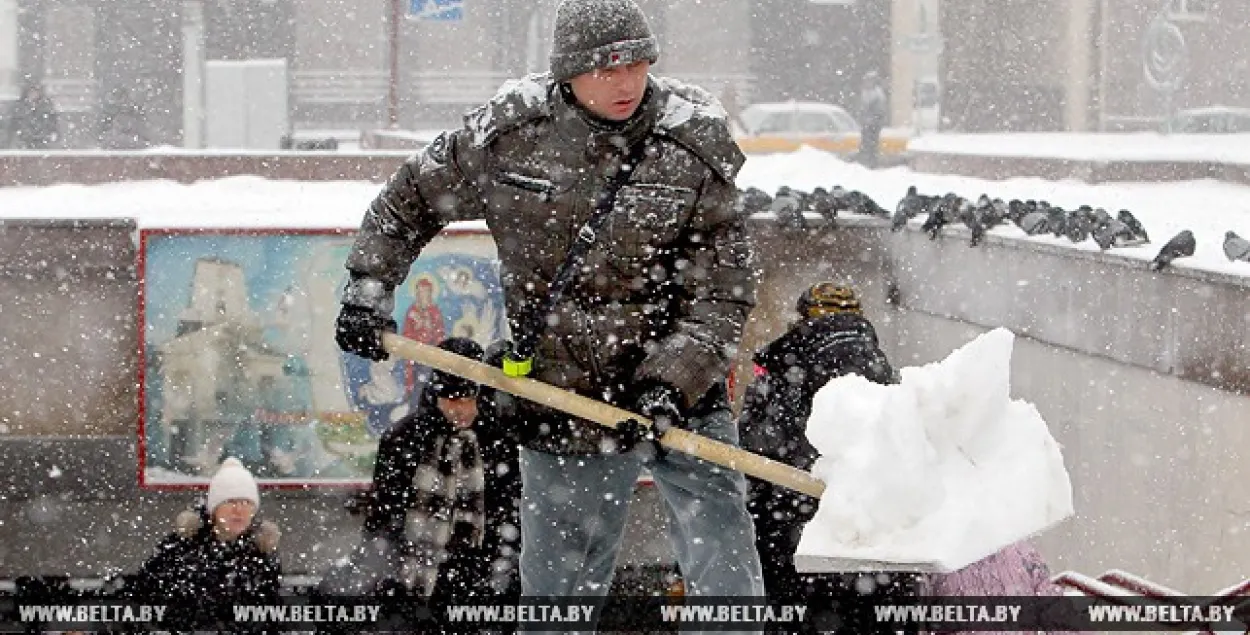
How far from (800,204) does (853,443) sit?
3.89 meters

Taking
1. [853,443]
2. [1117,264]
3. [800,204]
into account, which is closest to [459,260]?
[800,204]

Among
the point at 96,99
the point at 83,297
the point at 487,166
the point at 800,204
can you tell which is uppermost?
the point at 487,166

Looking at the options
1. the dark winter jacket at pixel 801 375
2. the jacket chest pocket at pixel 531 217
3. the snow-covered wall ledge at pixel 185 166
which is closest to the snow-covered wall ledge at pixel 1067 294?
the dark winter jacket at pixel 801 375

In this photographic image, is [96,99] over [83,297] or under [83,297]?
under

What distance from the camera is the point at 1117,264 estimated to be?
566 cm

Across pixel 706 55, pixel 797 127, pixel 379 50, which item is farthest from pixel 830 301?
pixel 706 55

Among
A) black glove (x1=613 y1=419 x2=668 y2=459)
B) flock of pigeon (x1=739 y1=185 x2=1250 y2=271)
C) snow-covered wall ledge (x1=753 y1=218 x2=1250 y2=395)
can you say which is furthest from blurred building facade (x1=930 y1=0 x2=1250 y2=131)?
black glove (x1=613 y1=419 x2=668 y2=459)

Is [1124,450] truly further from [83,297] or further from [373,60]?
[373,60]

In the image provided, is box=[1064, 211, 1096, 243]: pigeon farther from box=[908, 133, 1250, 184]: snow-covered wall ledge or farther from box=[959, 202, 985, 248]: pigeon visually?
box=[908, 133, 1250, 184]: snow-covered wall ledge

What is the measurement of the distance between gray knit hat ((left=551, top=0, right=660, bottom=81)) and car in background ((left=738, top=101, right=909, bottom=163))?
23.4m

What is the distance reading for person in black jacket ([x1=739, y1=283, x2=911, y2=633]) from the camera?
16.8 ft

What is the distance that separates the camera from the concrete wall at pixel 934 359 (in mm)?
5145

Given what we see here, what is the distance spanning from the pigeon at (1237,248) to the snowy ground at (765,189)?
0.14ft

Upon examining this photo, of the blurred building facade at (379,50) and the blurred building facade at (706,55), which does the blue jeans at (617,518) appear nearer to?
the blurred building facade at (706,55)
